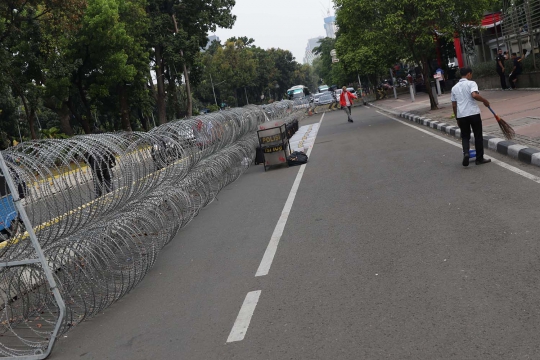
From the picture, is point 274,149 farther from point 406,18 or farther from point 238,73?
point 238,73

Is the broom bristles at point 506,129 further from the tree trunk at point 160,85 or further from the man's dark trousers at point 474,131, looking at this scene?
the tree trunk at point 160,85

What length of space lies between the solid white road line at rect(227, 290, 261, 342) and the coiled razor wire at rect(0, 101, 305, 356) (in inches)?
63.6

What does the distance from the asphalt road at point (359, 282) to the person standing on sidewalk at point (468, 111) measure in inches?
16.4

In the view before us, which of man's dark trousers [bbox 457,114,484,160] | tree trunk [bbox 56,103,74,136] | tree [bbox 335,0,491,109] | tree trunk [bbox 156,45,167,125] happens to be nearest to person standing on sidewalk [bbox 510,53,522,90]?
tree [bbox 335,0,491,109]

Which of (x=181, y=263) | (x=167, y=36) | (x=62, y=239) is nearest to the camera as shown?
(x=62, y=239)

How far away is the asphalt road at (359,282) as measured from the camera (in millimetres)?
4465

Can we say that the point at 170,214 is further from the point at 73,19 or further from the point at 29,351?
the point at 73,19

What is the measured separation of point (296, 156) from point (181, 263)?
8687mm

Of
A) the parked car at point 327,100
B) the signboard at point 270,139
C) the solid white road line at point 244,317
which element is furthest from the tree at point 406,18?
the parked car at point 327,100

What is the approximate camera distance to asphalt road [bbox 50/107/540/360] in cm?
446

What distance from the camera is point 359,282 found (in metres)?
5.78

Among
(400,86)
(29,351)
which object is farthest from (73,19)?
(400,86)

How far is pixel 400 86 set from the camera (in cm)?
5997

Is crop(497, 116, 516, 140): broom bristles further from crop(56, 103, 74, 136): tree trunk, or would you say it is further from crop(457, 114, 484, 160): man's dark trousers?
crop(56, 103, 74, 136): tree trunk
